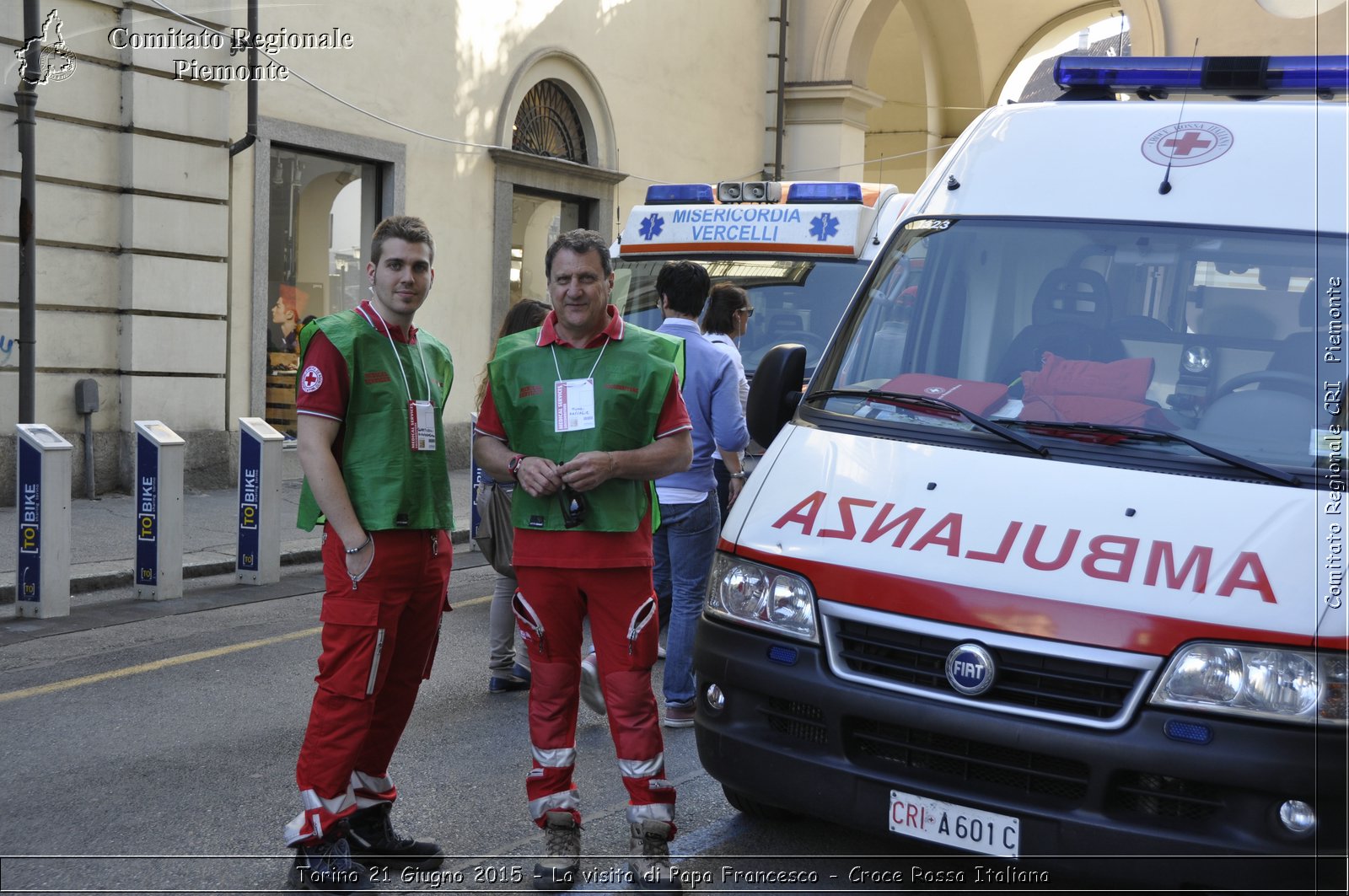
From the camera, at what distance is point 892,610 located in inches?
143

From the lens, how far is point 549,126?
55.6 ft

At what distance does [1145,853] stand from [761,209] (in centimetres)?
588

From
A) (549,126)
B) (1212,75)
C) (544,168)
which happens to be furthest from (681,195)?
(549,126)

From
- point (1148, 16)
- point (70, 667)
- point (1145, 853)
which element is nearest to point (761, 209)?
point (70, 667)

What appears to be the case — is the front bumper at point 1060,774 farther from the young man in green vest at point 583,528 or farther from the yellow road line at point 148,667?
the yellow road line at point 148,667

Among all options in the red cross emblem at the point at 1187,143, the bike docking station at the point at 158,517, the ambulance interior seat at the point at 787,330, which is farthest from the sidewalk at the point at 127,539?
the red cross emblem at the point at 1187,143

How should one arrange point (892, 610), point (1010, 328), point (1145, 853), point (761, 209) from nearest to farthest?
point (1145, 853) → point (892, 610) → point (1010, 328) → point (761, 209)

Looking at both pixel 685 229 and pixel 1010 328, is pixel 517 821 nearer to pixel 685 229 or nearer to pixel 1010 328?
pixel 1010 328

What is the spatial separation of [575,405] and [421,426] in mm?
470

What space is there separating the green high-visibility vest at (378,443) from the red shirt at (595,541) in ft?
0.92

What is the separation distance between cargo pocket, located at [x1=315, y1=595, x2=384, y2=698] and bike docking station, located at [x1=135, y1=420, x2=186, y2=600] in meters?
4.73

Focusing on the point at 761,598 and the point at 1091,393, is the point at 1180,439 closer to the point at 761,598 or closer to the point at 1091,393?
the point at 1091,393

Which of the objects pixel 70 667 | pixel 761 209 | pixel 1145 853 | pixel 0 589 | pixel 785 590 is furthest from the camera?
pixel 761 209

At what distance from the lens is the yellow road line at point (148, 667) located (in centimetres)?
606
